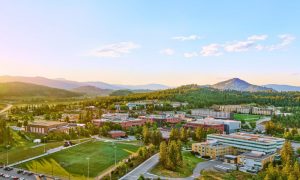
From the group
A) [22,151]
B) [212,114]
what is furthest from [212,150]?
[212,114]

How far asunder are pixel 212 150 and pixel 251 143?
590cm

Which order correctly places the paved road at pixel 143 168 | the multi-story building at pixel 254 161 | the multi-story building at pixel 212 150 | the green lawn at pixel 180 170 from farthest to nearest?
1. the multi-story building at pixel 212 150
2. the multi-story building at pixel 254 161
3. the green lawn at pixel 180 170
4. the paved road at pixel 143 168

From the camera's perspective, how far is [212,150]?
42500 millimetres

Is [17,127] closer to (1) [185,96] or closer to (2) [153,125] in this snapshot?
(2) [153,125]

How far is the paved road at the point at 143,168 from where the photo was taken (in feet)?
105

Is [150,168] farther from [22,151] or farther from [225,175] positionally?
[22,151]

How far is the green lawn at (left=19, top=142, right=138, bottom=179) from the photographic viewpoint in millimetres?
35594

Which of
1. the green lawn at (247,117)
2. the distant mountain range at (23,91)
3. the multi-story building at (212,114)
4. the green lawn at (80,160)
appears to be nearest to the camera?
the green lawn at (80,160)

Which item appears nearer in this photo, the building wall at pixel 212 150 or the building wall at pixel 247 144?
the building wall at pixel 212 150

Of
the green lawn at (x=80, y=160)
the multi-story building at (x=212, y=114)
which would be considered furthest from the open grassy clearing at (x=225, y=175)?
the multi-story building at (x=212, y=114)

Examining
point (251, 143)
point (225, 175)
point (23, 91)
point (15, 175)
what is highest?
point (23, 91)

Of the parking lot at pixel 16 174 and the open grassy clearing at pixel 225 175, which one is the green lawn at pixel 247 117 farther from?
the parking lot at pixel 16 174

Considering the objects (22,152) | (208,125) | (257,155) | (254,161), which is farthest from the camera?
(208,125)

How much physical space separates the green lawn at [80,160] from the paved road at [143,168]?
3587mm
